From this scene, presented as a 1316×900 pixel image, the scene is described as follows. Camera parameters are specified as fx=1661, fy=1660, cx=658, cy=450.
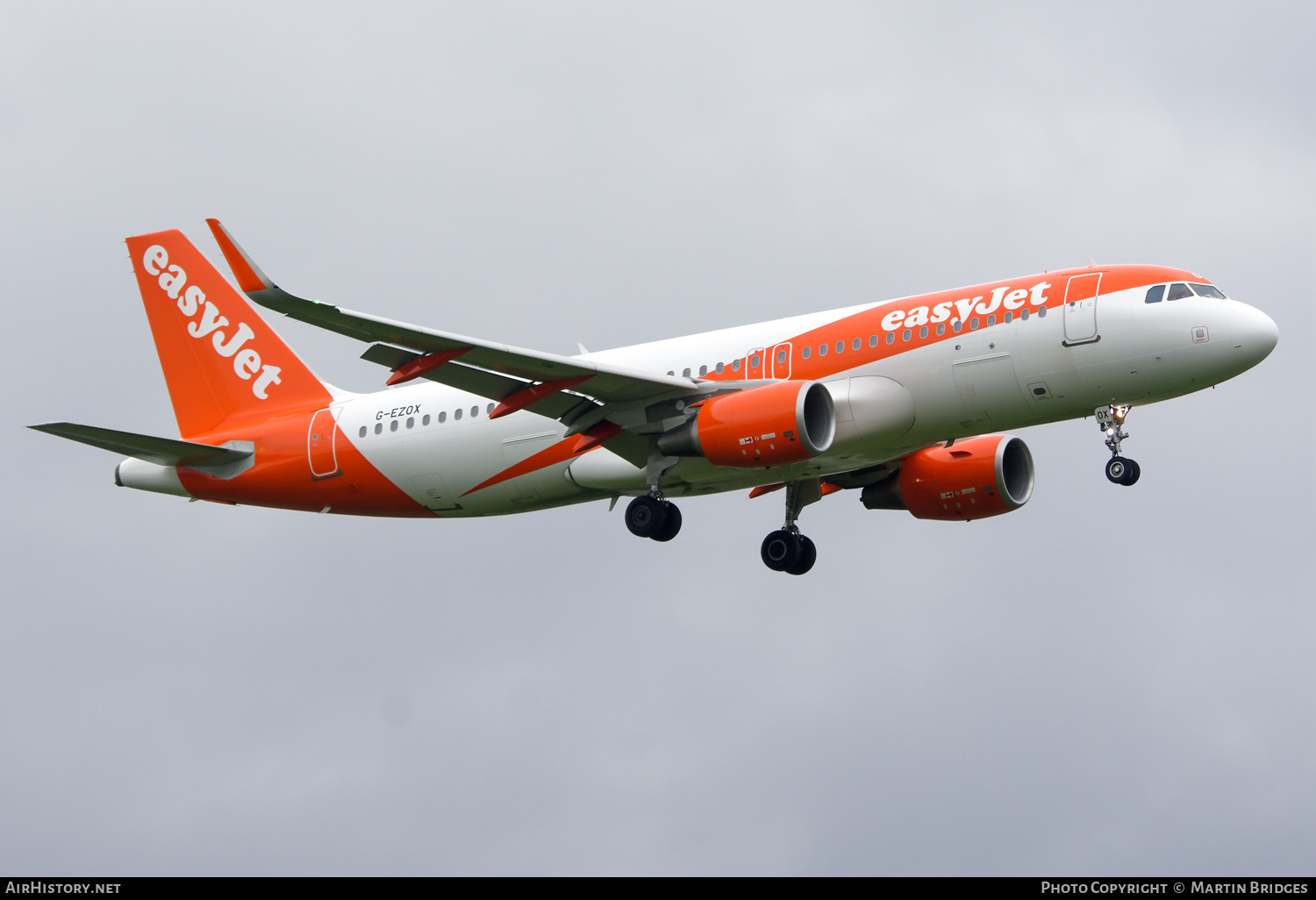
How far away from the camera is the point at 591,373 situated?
109ft

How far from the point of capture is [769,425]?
32.3 meters

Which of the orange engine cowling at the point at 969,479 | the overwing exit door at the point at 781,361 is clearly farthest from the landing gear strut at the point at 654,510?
the orange engine cowling at the point at 969,479

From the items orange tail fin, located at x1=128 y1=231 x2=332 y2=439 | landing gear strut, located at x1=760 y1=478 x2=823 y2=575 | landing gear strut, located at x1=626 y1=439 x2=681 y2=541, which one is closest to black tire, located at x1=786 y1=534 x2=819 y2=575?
landing gear strut, located at x1=760 y1=478 x2=823 y2=575

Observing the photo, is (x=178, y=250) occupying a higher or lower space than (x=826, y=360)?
higher

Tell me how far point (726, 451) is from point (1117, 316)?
800cm

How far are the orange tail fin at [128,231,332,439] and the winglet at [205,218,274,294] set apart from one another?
11.7 m

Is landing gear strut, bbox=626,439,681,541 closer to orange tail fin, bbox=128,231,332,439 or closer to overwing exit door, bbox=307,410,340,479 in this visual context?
overwing exit door, bbox=307,410,340,479

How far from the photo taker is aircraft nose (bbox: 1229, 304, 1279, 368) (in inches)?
1240

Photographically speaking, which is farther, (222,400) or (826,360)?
(222,400)

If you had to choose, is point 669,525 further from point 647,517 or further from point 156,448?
point 156,448

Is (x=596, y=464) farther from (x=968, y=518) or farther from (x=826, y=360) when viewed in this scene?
(x=968, y=518)
